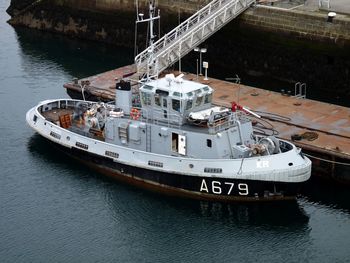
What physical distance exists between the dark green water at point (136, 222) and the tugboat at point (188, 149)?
27.3 inches

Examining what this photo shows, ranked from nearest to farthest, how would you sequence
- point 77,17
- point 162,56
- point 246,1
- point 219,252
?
point 219,252
point 162,56
point 246,1
point 77,17

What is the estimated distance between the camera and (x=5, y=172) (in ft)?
124

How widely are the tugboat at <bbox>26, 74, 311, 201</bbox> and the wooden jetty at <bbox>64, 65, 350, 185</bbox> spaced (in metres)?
1.74

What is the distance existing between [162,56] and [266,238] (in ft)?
53.4

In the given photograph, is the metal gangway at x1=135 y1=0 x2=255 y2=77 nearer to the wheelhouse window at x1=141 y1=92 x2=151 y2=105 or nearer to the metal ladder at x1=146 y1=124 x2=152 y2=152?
the wheelhouse window at x1=141 y1=92 x2=151 y2=105

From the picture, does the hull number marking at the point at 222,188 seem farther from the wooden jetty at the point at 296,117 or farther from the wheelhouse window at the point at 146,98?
the wheelhouse window at the point at 146,98

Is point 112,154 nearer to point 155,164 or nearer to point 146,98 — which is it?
point 155,164

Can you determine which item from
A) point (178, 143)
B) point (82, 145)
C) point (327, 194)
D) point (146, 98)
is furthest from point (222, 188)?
Result: point (82, 145)

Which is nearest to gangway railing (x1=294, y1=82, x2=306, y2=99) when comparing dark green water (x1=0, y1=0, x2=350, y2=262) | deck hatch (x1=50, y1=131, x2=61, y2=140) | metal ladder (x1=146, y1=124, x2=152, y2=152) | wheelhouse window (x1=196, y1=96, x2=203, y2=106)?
wheelhouse window (x1=196, y1=96, x2=203, y2=106)

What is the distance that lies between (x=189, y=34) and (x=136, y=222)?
648 inches

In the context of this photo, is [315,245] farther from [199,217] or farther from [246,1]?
[246,1]

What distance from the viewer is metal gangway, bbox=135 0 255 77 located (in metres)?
44.8

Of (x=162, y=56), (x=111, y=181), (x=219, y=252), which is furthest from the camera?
(x=162, y=56)

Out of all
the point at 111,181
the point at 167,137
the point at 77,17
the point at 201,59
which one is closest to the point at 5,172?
the point at 111,181
